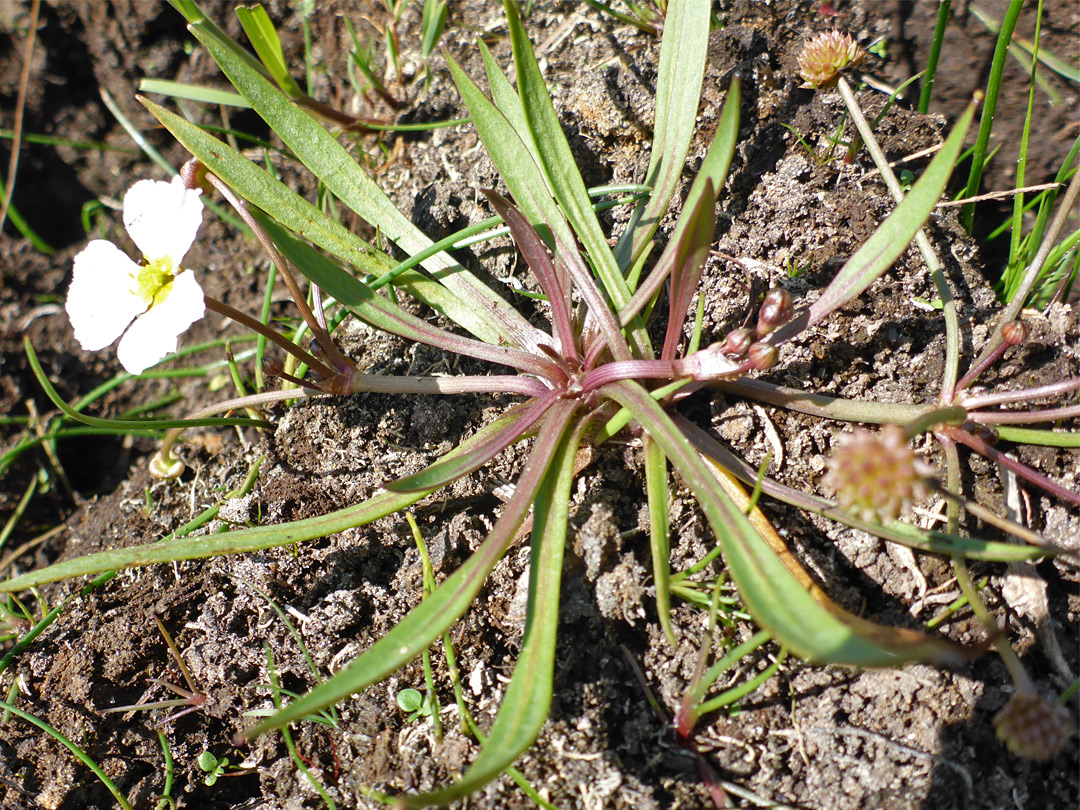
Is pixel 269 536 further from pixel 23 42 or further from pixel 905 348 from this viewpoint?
pixel 23 42

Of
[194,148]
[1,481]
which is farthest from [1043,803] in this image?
[1,481]

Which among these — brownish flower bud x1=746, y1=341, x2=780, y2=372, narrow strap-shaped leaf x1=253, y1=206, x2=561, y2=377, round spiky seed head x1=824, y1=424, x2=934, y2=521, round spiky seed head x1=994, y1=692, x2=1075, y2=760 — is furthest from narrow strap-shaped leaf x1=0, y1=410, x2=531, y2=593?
round spiky seed head x1=994, y1=692, x2=1075, y2=760

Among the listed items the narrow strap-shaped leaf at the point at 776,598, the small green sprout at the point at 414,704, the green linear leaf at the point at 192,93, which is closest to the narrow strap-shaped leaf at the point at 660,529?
the narrow strap-shaped leaf at the point at 776,598

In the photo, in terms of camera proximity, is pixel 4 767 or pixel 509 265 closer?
pixel 4 767

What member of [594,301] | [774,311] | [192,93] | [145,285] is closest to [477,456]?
[594,301]

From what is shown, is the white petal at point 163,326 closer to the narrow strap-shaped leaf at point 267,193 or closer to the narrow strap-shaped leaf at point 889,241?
the narrow strap-shaped leaf at point 267,193

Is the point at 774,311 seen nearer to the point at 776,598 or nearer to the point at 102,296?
the point at 776,598

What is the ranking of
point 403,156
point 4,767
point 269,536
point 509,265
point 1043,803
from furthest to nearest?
point 403,156 → point 509,265 → point 4,767 → point 269,536 → point 1043,803
